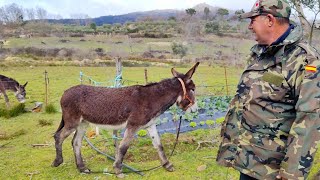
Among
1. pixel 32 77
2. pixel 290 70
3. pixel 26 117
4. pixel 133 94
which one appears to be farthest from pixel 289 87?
pixel 32 77

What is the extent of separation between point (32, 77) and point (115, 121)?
14571 mm

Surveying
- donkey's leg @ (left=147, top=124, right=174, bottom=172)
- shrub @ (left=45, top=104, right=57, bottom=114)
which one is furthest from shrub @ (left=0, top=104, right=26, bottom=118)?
donkey's leg @ (left=147, top=124, right=174, bottom=172)

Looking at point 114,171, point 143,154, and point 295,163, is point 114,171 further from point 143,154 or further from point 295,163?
point 295,163

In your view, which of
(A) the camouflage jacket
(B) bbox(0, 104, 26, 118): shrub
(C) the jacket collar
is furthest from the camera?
(B) bbox(0, 104, 26, 118): shrub

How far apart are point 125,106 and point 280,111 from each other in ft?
12.0

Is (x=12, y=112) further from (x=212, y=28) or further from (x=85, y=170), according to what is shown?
(x=212, y=28)

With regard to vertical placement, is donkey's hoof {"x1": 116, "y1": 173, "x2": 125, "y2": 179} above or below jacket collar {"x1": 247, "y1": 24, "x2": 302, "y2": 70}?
below

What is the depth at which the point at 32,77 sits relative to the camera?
18875 mm

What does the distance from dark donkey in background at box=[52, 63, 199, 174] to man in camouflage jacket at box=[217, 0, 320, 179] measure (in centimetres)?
305

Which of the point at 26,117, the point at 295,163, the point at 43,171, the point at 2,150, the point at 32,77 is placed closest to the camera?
the point at 295,163

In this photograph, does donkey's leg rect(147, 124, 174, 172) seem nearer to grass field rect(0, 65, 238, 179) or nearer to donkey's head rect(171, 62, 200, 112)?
grass field rect(0, 65, 238, 179)

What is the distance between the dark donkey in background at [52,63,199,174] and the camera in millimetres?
5730

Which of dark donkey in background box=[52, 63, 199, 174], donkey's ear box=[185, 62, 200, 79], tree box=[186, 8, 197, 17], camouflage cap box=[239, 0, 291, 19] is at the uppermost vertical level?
tree box=[186, 8, 197, 17]

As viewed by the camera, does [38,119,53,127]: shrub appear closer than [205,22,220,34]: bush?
Yes
